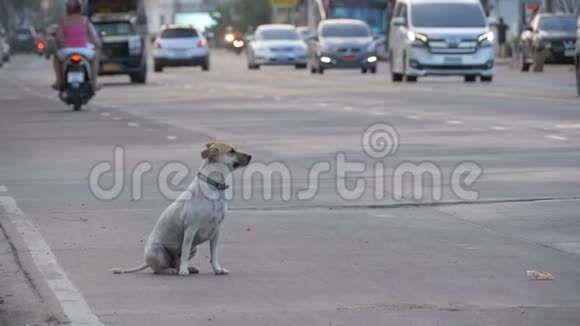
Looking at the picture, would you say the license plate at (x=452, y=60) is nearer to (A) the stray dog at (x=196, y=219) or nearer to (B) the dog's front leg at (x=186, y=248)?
(A) the stray dog at (x=196, y=219)

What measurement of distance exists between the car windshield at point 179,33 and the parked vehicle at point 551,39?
474 inches

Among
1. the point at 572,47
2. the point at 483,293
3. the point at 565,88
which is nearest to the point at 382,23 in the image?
the point at 572,47

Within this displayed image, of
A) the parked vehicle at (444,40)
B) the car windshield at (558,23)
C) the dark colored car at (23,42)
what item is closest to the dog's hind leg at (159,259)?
the parked vehicle at (444,40)

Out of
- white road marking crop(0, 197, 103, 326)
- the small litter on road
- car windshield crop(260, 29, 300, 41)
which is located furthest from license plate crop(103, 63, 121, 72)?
the small litter on road

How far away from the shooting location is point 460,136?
21.2 m

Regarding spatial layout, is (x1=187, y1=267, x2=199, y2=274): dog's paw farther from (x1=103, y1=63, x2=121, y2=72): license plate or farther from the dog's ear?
(x1=103, y1=63, x2=121, y2=72): license plate

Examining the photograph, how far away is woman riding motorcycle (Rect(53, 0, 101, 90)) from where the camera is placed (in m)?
28.2

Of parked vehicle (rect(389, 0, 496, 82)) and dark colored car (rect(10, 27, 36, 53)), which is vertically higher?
parked vehicle (rect(389, 0, 496, 82))

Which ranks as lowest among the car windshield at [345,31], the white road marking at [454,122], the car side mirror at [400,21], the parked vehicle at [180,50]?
the parked vehicle at [180,50]

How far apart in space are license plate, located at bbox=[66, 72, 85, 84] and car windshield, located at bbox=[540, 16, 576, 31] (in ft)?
80.6

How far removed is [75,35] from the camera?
92.9 ft

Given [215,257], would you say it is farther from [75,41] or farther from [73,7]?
[73,7]

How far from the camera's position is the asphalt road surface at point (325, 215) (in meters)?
8.84

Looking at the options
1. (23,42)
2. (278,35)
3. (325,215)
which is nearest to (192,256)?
(325,215)
